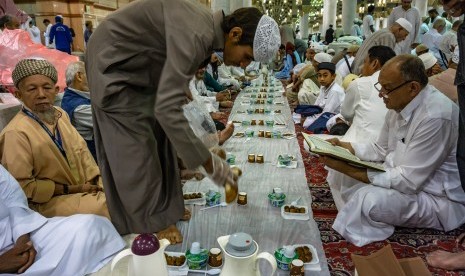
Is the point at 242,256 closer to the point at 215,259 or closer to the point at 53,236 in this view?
the point at 215,259

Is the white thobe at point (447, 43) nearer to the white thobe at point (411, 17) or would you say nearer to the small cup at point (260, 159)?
the white thobe at point (411, 17)

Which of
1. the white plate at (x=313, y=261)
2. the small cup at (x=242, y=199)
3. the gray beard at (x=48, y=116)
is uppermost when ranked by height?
the gray beard at (x=48, y=116)

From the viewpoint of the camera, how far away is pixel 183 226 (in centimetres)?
205

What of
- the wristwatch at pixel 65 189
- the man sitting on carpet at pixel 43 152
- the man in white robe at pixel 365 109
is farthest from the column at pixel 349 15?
the wristwatch at pixel 65 189

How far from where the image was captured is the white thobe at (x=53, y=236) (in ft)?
5.32

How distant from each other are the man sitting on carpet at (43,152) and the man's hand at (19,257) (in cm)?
37

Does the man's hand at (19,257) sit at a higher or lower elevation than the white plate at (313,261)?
higher

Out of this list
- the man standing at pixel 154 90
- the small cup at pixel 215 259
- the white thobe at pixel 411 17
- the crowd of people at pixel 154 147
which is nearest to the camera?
the man standing at pixel 154 90

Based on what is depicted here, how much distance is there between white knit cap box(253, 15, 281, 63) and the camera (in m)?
1.46

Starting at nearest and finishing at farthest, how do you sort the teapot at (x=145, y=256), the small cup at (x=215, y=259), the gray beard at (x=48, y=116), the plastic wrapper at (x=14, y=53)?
1. the teapot at (x=145, y=256)
2. the small cup at (x=215, y=259)
3. the gray beard at (x=48, y=116)
4. the plastic wrapper at (x=14, y=53)

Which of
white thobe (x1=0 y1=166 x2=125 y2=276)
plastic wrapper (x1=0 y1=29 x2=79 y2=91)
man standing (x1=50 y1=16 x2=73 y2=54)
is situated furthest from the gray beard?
man standing (x1=50 y1=16 x2=73 y2=54)

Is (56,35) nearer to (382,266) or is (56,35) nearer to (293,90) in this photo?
(293,90)

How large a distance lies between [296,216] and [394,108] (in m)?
0.94

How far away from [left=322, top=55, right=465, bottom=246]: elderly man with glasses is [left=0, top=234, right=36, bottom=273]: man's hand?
1678 mm
